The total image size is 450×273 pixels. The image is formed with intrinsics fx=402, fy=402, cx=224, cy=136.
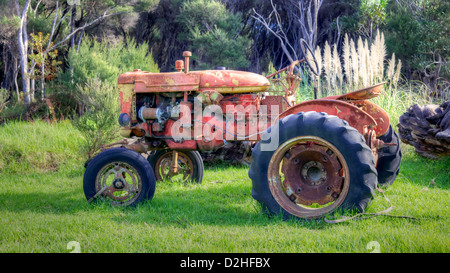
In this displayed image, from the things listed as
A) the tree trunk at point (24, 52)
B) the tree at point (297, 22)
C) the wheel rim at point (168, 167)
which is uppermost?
the tree at point (297, 22)

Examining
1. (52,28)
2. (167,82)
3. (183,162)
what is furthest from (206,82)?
(52,28)

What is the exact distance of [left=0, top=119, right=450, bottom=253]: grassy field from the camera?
9.75 ft

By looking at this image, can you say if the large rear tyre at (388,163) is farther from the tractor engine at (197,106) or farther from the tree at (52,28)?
the tree at (52,28)

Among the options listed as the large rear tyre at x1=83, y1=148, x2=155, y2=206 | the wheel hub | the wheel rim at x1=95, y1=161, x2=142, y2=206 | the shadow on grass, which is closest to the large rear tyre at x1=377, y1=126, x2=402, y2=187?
the shadow on grass

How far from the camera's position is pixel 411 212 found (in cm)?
370

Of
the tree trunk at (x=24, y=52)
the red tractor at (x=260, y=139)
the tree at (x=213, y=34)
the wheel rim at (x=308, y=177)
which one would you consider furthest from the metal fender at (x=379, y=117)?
the tree at (x=213, y=34)

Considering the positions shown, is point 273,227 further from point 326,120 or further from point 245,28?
point 245,28

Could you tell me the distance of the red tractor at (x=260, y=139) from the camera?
11.4 feet

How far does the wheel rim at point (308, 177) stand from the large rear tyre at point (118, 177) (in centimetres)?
136

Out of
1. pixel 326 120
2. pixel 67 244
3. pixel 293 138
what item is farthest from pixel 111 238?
pixel 326 120

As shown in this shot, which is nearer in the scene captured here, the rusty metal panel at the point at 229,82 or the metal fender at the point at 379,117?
the metal fender at the point at 379,117

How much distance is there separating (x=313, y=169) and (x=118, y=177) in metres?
2.00

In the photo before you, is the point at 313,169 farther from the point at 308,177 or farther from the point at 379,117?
the point at 379,117

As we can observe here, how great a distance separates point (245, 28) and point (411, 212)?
15262 millimetres
